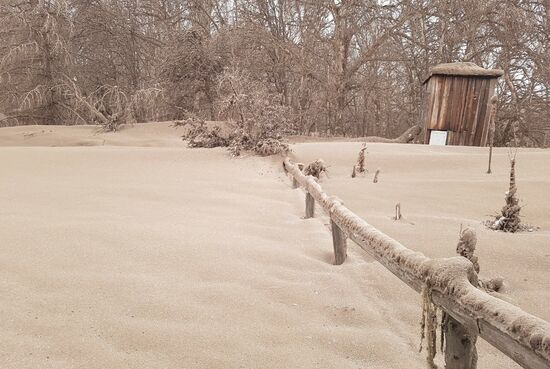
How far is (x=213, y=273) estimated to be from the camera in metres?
3.12

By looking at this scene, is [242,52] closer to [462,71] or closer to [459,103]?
[462,71]

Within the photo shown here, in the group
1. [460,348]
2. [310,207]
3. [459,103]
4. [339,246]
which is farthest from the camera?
[459,103]

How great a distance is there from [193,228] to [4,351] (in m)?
2.23

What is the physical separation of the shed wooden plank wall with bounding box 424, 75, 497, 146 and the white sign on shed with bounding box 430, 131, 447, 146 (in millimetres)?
134

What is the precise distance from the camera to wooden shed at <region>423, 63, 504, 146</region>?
1307cm

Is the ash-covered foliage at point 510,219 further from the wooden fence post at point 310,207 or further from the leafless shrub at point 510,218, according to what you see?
the wooden fence post at point 310,207

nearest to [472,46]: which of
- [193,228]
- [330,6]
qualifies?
[330,6]

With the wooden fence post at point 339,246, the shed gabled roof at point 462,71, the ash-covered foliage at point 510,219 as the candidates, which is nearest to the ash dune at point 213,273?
the wooden fence post at point 339,246

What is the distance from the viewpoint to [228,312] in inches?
103

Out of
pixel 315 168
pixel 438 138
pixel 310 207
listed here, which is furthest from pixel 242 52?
pixel 310 207

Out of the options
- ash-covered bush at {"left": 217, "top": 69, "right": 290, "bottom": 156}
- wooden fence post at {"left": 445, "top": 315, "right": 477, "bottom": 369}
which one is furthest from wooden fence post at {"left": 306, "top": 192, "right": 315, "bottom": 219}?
ash-covered bush at {"left": 217, "top": 69, "right": 290, "bottom": 156}

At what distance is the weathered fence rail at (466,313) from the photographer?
136 cm

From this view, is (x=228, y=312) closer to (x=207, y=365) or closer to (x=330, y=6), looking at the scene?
(x=207, y=365)

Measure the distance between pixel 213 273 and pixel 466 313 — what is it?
6.25ft
